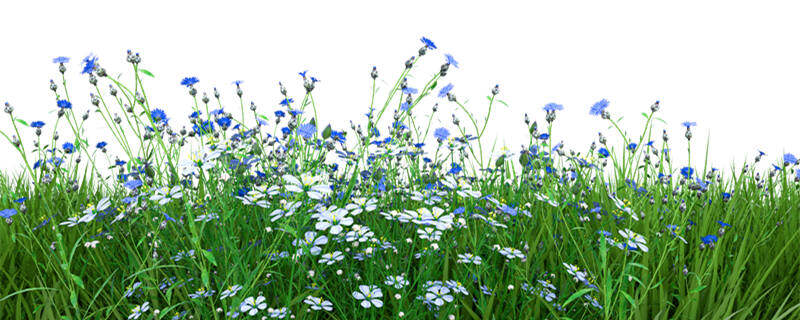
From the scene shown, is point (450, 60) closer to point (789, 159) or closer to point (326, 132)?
point (326, 132)

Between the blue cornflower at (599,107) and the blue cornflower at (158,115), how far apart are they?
1516 mm

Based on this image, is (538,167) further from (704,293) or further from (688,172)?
(704,293)

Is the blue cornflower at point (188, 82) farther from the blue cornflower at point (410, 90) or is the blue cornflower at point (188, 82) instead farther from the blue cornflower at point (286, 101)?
the blue cornflower at point (410, 90)

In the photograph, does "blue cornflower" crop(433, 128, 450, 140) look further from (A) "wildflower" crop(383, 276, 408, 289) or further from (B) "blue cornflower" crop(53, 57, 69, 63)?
(B) "blue cornflower" crop(53, 57, 69, 63)

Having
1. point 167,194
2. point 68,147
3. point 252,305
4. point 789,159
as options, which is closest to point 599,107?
point 252,305

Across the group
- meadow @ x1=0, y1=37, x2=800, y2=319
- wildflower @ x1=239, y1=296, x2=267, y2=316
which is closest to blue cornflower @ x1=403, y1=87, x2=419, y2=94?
meadow @ x1=0, y1=37, x2=800, y2=319

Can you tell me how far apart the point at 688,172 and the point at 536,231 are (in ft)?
2.43

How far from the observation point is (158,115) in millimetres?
2035

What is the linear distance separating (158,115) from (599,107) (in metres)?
1.55

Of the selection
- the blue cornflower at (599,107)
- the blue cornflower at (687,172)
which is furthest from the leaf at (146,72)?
the blue cornflower at (687,172)

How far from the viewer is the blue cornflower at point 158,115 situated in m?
2.00

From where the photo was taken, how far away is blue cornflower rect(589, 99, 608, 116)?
1.90 metres

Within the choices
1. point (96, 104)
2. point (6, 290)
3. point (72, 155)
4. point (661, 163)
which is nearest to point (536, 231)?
point (661, 163)

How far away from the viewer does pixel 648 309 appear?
1.84 m
